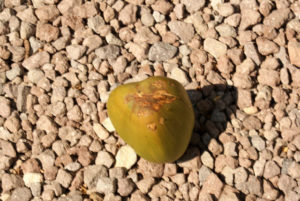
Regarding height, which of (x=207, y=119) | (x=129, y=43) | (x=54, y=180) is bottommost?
(x=54, y=180)

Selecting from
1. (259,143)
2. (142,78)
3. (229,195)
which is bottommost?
(229,195)

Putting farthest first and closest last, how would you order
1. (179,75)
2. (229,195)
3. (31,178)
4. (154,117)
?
(179,75) < (31,178) < (229,195) < (154,117)

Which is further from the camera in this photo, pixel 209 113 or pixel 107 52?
pixel 107 52

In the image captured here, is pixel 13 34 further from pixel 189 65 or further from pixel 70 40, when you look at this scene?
pixel 189 65

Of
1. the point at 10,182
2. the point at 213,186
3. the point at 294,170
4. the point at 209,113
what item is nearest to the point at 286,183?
the point at 294,170

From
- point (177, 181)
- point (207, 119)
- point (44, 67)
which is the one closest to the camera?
point (177, 181)

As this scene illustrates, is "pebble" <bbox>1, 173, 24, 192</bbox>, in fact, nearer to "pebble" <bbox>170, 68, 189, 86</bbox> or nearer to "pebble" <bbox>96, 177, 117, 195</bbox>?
"pebble" <bbox>96, 177, 117, 195</bbox>

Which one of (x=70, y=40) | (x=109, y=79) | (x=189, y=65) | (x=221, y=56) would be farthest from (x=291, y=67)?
(x=70, y=40)

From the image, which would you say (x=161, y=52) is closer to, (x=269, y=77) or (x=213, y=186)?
(x=269, y=77)
